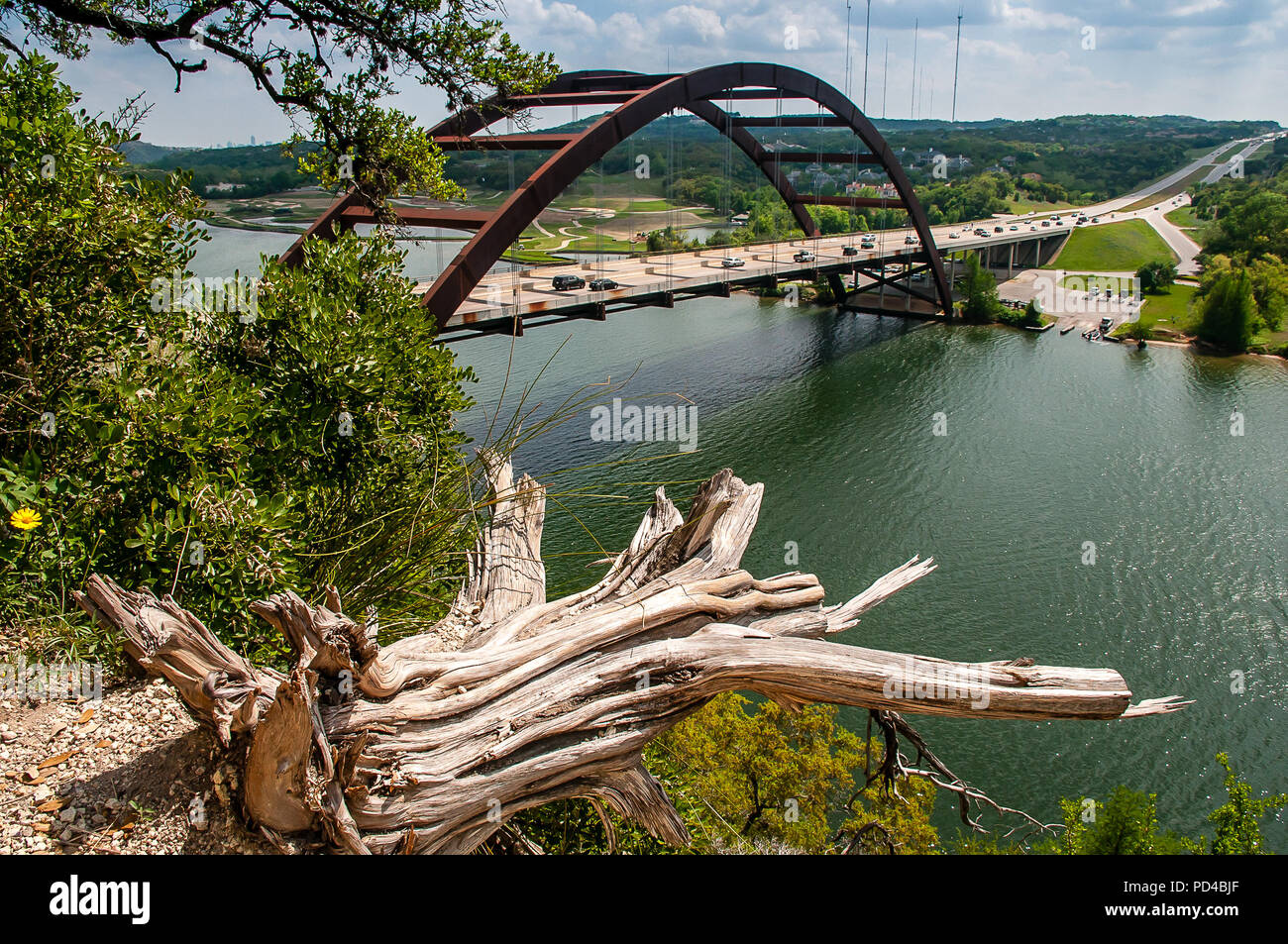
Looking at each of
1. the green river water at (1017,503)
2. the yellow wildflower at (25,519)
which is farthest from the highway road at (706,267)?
the yellow wildflower at (25,519)

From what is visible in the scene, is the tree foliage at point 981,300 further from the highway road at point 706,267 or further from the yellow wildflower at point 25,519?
the yellow wildflower at point 25,519

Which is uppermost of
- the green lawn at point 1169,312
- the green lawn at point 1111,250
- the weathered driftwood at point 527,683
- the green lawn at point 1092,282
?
the green lawn at point 1111,250

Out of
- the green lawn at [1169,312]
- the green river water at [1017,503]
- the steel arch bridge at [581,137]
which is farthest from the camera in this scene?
the green lawn at [1169,312]

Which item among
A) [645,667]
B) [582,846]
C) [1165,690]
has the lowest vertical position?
[1165,690]

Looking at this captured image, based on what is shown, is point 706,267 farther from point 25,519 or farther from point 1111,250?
point 1111,250

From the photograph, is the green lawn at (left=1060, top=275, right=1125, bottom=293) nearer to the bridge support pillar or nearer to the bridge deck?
the bridge deck
